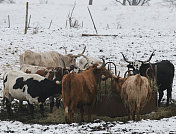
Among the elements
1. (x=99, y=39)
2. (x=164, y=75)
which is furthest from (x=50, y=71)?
(x=99, y=39)

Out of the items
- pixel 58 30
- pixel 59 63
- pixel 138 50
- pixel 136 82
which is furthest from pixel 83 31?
pixel 136 82

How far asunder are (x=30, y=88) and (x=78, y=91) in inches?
59.3

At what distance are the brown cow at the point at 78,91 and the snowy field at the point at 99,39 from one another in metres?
0.59

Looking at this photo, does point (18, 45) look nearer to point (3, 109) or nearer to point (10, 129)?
point (3, 109)

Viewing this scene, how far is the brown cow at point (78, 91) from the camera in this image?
8.05 m

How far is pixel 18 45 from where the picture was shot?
19.3 m

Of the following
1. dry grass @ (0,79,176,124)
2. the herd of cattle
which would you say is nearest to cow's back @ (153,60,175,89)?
the herd of cattle

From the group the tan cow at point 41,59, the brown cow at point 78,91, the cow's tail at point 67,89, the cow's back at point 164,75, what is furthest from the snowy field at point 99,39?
the tan cow at point 41,59

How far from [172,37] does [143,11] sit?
Answer: 461 inches

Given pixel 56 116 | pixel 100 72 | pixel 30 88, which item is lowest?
pixel 56 116

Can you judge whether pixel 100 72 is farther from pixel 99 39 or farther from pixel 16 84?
pixel 99 39

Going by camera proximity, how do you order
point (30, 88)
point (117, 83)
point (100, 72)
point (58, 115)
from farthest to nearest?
point (58, 115), point (117, 83), point (100, 72), point (30, 88)

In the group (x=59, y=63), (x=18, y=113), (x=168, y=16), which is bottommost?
(x=18, y=113)

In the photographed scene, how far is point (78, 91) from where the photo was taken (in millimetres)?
8117
